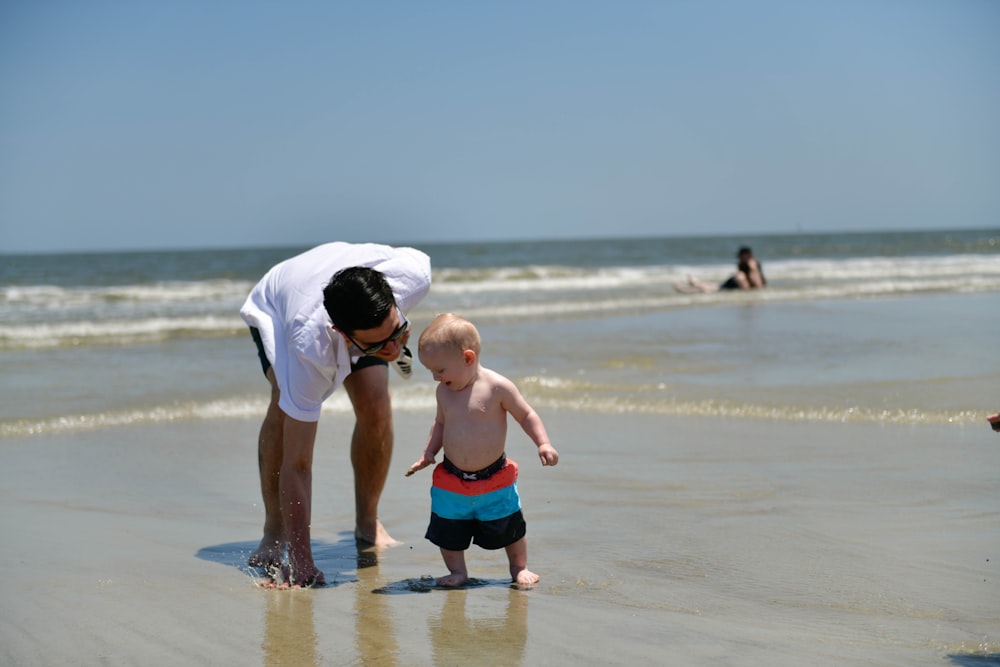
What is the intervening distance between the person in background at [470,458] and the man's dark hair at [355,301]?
16.2 inches

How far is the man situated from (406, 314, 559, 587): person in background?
7.5 inches

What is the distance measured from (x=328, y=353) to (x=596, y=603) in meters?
1.23

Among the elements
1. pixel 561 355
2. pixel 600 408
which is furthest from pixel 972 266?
pixel 600 408

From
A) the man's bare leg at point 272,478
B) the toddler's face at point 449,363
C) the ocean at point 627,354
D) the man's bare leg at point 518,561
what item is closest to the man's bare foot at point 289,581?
the man's bare leg at point 272,478

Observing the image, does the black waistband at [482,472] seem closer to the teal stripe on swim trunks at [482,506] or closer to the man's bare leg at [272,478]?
the teal stripe on swim trunks at [482,506]

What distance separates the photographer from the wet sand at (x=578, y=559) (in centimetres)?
302

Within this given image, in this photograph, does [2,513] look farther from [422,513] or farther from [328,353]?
[328,353]

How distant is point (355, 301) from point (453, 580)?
1.12 metres

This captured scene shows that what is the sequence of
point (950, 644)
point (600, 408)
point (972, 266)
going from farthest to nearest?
point (972, 266) → point (600, 408) → point (950, 644)

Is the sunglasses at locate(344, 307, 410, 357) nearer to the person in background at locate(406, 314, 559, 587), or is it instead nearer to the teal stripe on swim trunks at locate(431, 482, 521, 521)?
the person in background at locate(406, 314, 559, 587)

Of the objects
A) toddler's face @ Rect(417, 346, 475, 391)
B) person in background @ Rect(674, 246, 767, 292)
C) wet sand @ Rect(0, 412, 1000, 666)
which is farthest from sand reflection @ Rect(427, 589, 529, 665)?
person in background @ Rect(674, 246, 767, 292)

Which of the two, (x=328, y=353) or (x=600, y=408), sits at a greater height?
(x=328, y=353)

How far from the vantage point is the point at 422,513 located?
4848 mm

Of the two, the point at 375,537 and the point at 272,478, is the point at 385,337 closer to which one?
the point at 272,478
